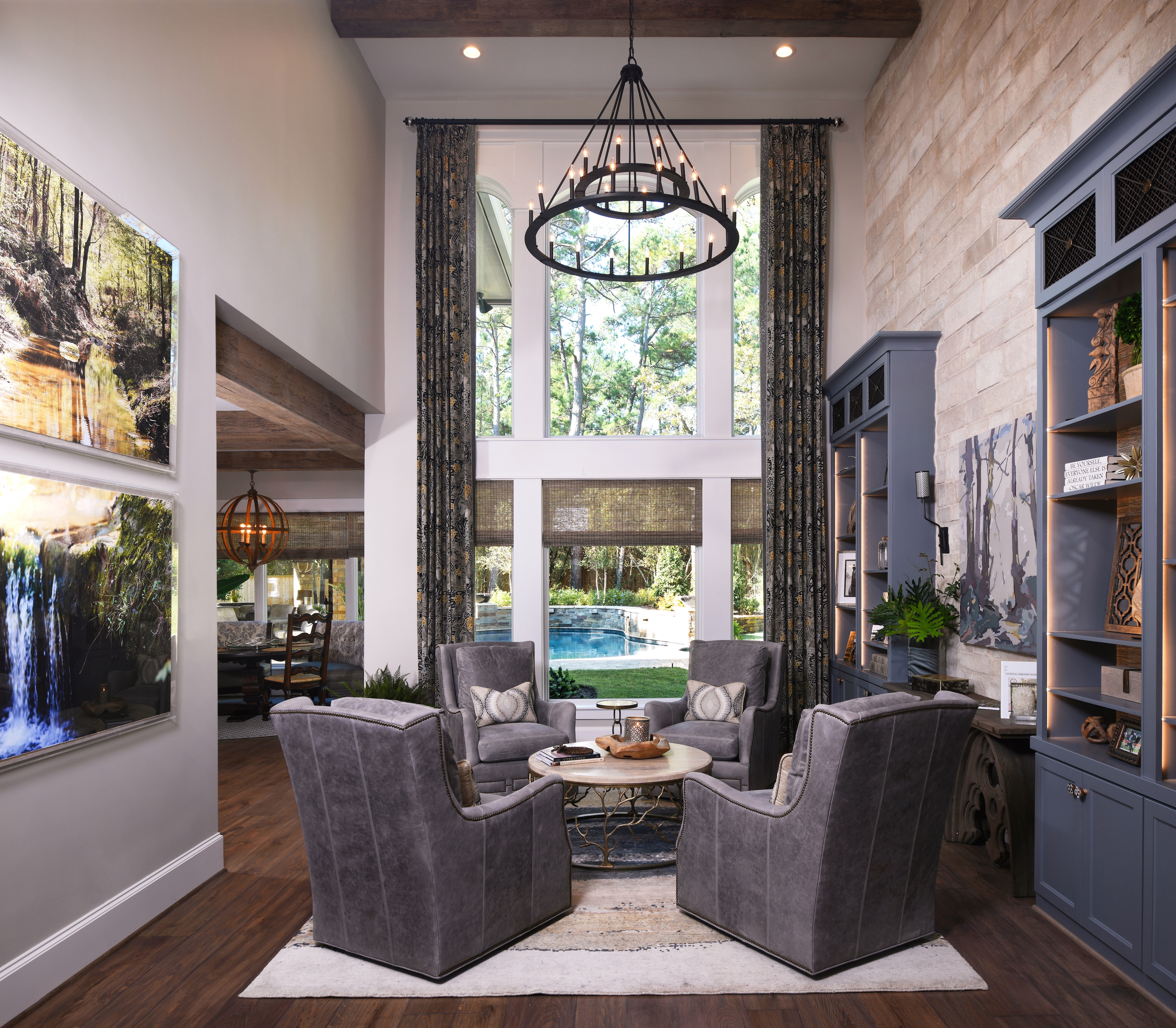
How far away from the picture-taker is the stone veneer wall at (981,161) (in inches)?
142

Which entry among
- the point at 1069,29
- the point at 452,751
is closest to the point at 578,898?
the point at 452,751

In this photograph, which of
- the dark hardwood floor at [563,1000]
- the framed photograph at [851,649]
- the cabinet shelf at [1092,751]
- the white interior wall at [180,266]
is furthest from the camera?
the framed photograph at [851,649]

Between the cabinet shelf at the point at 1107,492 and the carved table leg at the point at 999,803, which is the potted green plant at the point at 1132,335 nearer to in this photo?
the cabinet shelf at the point at 1107,492

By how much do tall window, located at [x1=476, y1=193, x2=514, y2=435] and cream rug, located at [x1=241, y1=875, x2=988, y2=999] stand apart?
4390 millimetres

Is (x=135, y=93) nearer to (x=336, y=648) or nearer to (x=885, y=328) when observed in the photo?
(x=885, y=328)

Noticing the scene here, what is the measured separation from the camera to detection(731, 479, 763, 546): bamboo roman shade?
21.9 ft

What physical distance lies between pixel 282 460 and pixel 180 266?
5410mm

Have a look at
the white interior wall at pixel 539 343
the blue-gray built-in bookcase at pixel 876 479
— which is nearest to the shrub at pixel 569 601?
the white interior wall at pixel 539 343

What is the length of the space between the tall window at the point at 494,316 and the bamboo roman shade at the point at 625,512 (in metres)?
0.75

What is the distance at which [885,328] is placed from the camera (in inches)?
242

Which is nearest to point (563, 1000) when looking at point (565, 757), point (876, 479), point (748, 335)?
point (565, 757)

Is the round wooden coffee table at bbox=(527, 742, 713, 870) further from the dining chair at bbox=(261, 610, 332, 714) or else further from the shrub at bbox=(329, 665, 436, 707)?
the dining chair at bbox=(261, 610, 332, 714)

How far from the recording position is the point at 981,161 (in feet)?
15.1

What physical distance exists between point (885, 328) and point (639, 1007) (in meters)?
5.03
